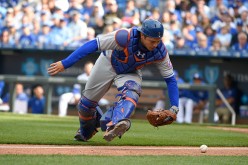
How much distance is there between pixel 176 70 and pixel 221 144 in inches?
352

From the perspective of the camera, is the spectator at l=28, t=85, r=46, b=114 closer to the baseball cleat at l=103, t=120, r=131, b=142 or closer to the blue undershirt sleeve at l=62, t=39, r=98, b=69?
the blue undershirt sleeve at l=62, t=39, r=98, b=69

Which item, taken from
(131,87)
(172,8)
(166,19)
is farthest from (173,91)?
(172,8)

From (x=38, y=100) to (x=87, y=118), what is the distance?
30.6 feet

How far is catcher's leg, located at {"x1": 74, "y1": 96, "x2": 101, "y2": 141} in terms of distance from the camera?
28.4 ft

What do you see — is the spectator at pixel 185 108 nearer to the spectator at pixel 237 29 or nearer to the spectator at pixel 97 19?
the spectator at pixel 237 29

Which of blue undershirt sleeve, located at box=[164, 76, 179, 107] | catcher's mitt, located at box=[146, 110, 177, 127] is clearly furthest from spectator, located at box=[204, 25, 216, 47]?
catcher's mitt, located at box=[146, 110, 177, 127]

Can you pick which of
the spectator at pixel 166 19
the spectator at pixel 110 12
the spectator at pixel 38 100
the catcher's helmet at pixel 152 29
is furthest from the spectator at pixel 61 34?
the catcher's helmet at pixel 152 29

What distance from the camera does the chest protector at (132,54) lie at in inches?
314

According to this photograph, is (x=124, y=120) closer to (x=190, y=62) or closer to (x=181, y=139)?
(x=181, y=139)

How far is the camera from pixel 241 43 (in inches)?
651

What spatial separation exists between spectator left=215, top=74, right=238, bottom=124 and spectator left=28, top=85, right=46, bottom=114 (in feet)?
14.5

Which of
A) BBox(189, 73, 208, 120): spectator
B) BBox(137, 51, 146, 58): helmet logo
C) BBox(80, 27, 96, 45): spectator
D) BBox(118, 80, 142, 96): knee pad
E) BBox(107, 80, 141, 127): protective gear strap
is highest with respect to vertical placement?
BBox(137, 51, 146, 58): helmet logo

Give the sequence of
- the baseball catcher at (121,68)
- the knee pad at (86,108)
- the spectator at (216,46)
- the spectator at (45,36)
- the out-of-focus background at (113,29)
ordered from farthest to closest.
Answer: the spectator at (45,36) < the out-of-focus background at (113,29) < the spectator at (216,46) < the knee pad at (86,108) < the baseball catcher at (121,68)

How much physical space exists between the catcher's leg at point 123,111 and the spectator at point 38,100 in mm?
9976
